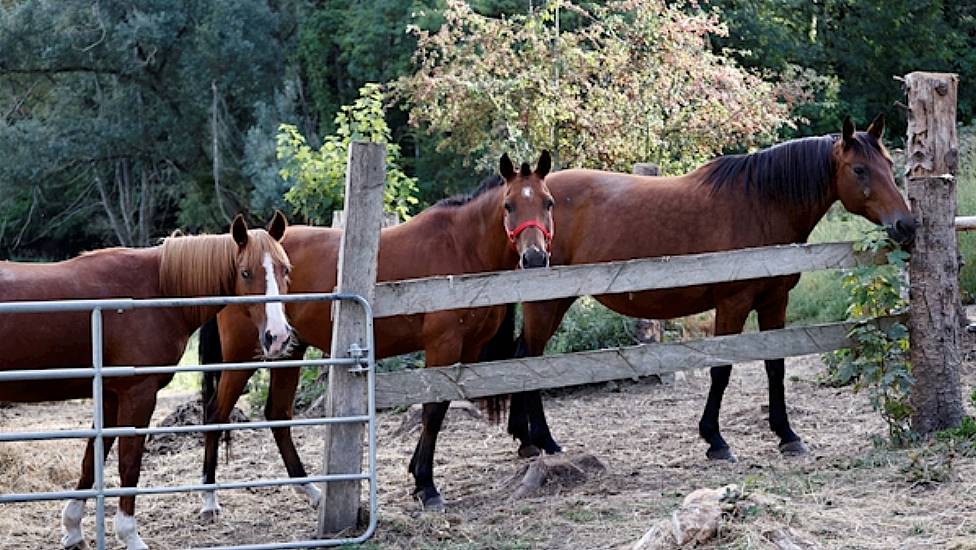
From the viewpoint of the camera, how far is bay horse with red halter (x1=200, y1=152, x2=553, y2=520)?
20.1ft

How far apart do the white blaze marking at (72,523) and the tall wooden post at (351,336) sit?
1.18 m

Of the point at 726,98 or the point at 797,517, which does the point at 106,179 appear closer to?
the point at 726,98

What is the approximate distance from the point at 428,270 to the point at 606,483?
1485 millimetres

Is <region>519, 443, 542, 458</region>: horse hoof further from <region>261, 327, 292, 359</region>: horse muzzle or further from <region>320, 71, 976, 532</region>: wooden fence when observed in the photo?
<region>261, 327, 292, 359</region>: horse muzzle

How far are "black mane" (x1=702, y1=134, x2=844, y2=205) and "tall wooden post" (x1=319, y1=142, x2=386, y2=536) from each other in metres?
2.74

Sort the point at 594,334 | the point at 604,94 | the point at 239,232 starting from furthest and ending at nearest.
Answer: the point at 604,94 < the point at 594,334 < the point at 239,232

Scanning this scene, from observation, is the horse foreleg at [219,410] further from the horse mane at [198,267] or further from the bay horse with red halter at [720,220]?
the bay horse with red halter at [720,220]

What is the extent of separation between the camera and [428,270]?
Result: 250 inches

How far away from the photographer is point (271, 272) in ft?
18.1

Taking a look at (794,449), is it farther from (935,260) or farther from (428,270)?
(428,270)

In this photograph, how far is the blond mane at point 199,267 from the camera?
225 inches

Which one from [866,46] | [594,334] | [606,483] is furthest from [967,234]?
[866,46]

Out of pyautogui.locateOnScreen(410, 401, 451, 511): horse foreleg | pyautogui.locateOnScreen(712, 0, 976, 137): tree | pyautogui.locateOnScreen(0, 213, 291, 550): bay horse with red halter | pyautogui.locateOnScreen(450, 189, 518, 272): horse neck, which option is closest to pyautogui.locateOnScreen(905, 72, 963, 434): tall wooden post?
pyautogui.locateOnScreen(450, 189, 518, 272): horse neck

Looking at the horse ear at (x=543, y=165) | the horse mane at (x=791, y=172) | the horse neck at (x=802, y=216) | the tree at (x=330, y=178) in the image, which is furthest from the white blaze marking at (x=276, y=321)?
the tree at (x=330, y=178)
